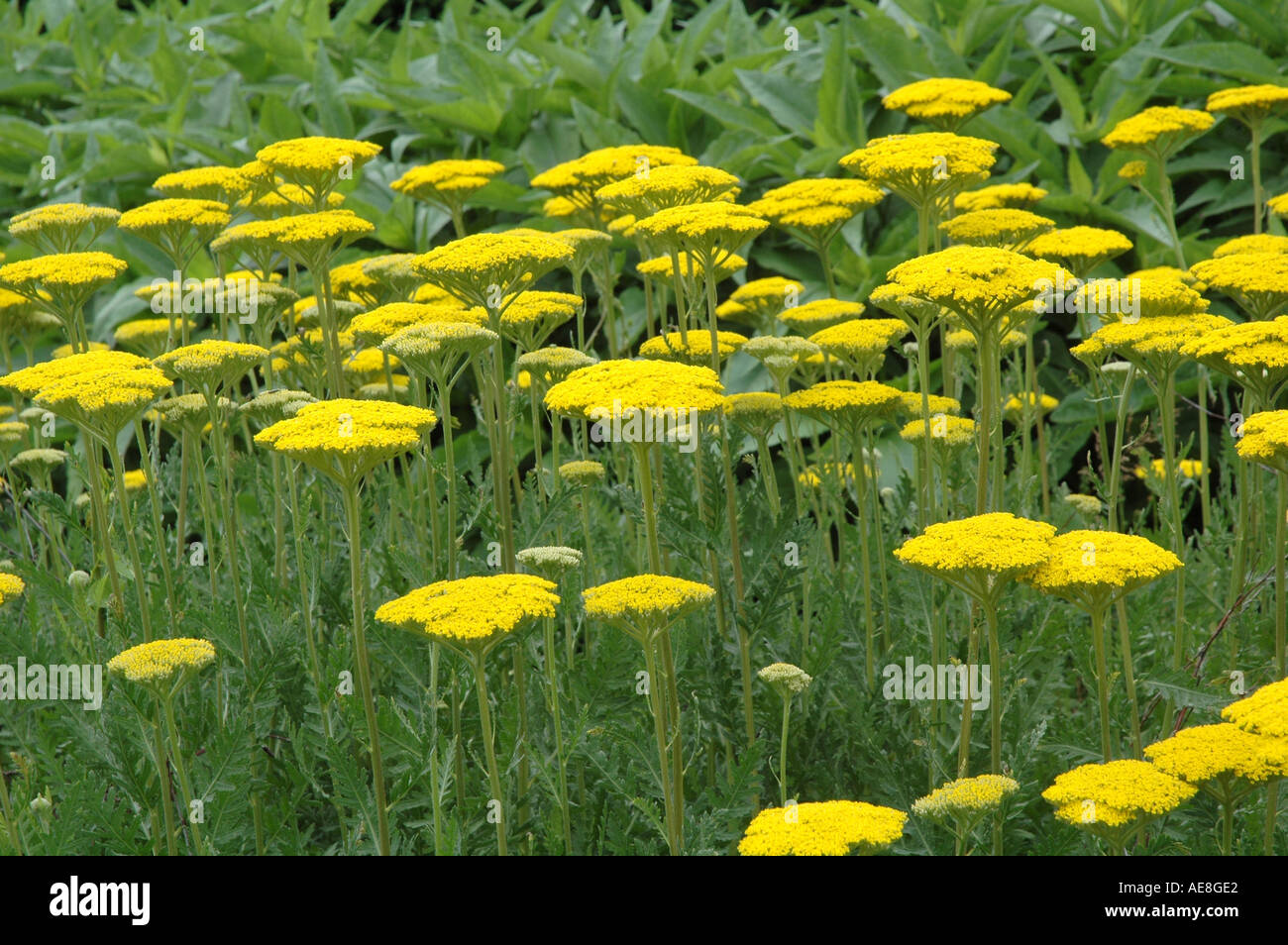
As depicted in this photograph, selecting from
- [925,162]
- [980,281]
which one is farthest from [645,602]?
[925,162]

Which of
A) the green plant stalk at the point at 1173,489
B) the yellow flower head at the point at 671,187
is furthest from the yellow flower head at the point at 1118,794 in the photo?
the yellow flower head at the point at 671,187

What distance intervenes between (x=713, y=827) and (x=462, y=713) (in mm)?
506

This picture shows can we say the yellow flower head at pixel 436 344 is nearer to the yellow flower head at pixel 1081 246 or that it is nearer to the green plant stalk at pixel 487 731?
the green plant stalk at pixel 487 731

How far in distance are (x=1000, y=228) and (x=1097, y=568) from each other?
894 millimetres

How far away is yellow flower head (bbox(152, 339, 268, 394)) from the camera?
6.49 feet

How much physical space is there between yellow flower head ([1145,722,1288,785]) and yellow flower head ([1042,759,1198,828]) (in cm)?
2

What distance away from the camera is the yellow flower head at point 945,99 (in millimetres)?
2488

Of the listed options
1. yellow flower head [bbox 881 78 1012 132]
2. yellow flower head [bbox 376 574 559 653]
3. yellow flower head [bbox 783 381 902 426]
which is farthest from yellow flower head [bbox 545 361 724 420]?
yellow flower head [bbox 881 78 1012 132]

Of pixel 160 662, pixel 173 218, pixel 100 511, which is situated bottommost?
pixel 160 662

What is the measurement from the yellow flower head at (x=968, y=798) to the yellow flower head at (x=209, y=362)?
1.24 metres

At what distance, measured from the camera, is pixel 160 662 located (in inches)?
64.9

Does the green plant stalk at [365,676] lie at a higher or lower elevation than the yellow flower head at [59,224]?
lower

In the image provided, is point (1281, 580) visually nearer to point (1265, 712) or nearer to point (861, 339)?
point (1265, 712)
